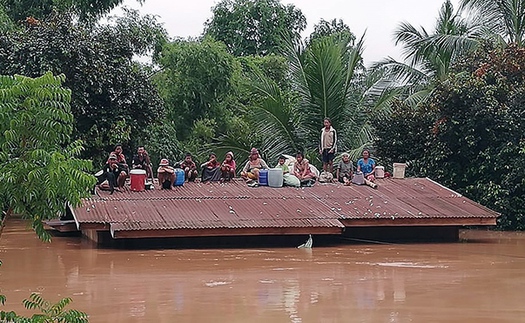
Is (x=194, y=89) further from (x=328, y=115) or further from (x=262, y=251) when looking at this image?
(x=262, y=251)

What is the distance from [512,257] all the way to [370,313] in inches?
218

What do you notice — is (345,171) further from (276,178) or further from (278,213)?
(278,213)

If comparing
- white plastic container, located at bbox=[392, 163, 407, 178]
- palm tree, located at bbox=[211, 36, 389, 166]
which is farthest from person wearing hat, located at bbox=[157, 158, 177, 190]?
palm tree, located at bbox=[211, 36, 389, 166]

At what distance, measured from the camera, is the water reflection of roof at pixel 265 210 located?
42.0 ft

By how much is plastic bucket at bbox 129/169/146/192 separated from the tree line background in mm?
1765

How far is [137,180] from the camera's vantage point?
47.9 ft

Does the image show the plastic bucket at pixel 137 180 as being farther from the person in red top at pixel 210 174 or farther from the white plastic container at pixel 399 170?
the white plastic container at pixel 399 170

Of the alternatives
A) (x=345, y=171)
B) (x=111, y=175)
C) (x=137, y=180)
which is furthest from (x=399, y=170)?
(x=111, y=175)

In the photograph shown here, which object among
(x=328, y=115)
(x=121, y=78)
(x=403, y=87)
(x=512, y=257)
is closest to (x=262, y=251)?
(x=512, y=257)

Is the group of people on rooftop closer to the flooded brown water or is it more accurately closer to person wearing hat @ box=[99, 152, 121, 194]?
person wearing hat @ box=[99, 152, 121, 194]

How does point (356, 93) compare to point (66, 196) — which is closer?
point (66, 196)

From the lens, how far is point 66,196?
5.23 meters

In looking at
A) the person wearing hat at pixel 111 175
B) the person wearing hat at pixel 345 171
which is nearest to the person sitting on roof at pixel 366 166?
the person wearing hat at pixel 345 171

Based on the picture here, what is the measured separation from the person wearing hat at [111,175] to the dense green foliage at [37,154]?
878 cm
